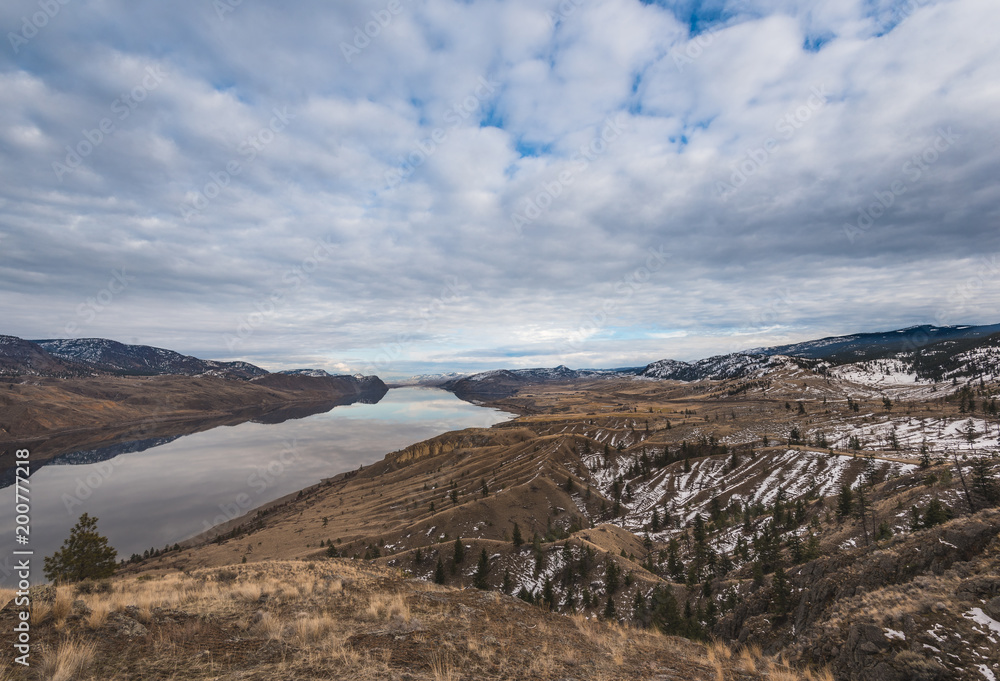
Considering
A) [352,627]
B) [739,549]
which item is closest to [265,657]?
[352,627]

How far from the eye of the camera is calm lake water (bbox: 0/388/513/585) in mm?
64688

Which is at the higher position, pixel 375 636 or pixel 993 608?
pixel 375 636

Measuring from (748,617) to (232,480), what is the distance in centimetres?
10784

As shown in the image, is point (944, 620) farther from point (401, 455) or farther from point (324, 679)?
point (401, 455)

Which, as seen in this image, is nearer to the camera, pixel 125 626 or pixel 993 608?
pixel 125 626

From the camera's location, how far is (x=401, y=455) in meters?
106

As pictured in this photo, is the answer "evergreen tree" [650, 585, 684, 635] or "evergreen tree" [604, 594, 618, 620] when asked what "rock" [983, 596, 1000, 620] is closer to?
"evergreen tree" [650, 585, 684, 635]

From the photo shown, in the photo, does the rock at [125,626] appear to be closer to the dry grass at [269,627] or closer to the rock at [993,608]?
the dry grass at [269,627]

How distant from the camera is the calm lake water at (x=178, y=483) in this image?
6469 centimetres

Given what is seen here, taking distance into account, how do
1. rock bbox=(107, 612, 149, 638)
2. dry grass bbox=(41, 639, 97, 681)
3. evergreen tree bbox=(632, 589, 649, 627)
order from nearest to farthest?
1. dry grass bbox=(41, 639, 97, 681)
2. rock bbox=(107, 612, 149, 638)
3. evergreen tree bbox=(632, 589, 649, 627)

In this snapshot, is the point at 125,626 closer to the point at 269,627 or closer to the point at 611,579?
the point at 269,627

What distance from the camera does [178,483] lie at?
293 ft

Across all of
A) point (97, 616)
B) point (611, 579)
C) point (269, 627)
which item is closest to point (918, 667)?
point (269, 627)

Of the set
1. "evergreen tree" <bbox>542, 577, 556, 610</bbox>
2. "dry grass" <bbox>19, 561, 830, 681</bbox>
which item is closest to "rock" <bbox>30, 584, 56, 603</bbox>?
"dry grass" <bbox>19, 561, 830, 681</bbox>
